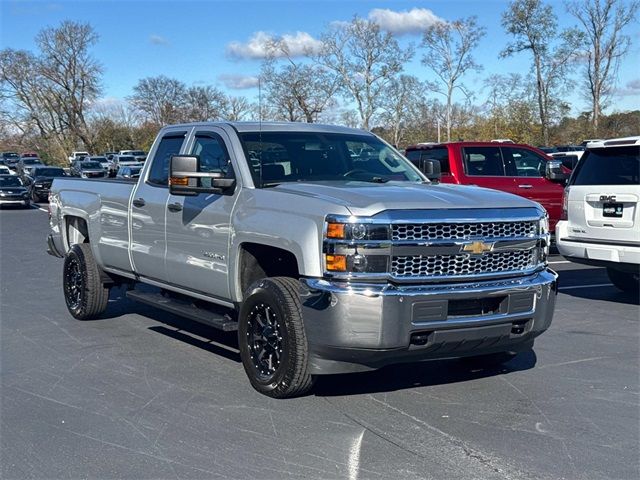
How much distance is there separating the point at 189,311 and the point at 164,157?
169 centimetres

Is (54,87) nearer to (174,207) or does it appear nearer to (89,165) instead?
(89,165)

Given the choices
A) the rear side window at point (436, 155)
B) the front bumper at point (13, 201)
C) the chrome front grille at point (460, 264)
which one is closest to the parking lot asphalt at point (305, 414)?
the chrome front grille at point (460, 264)

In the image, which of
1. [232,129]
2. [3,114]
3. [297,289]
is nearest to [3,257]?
[232,129]

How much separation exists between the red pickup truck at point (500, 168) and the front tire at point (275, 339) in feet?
29.6

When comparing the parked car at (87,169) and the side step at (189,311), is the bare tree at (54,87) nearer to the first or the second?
the parked car at (87,169)

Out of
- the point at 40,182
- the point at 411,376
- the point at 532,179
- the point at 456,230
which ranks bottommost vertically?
the point at 40,182

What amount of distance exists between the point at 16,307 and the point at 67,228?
3.98 feet

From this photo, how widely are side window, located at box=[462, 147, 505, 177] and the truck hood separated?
8.45 m

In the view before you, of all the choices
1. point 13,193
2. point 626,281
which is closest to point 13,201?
point 13,193

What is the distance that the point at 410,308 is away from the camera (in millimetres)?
5105

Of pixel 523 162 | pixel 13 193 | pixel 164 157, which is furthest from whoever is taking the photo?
pixel 13 193

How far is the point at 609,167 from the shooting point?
9344 mm

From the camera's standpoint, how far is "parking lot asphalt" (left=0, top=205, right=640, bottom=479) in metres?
4.50

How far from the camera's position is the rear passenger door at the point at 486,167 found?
47.5ft
